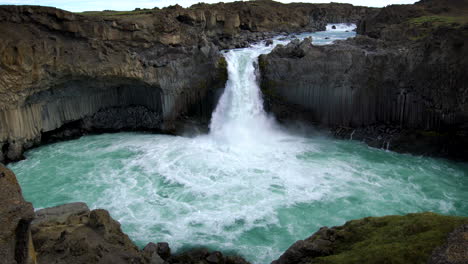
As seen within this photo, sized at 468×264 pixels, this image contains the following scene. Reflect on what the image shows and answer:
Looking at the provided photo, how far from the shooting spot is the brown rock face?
6.53m

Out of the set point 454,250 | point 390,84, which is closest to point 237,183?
point 454,250

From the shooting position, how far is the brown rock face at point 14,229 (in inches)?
257

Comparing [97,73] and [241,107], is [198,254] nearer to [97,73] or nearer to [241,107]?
[241,107]

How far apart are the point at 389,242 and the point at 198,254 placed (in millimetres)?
6220

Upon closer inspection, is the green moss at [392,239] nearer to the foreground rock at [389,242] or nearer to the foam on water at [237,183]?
the foreground rock at [389,242]

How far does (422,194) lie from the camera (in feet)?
52.0

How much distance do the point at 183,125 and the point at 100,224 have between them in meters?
15.2

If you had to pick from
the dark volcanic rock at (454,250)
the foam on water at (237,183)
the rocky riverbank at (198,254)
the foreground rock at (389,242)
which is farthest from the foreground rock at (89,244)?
the dark volcanic rock at (454,250)

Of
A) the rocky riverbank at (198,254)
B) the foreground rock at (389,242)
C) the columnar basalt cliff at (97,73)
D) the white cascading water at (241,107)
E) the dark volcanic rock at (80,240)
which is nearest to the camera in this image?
the foreground rock at (389,242)

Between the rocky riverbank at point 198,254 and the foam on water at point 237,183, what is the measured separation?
→ 2.32m

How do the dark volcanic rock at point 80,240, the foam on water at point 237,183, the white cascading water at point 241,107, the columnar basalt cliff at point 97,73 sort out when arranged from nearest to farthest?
the dark volcanic rock at point 80,240, the foam on water at point 237,183, the columnar basalt cliff at point 97,73, the white cascading water at point 241,107

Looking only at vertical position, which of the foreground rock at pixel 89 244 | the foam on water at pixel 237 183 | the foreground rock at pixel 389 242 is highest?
the foreground rock at pixel 389 242

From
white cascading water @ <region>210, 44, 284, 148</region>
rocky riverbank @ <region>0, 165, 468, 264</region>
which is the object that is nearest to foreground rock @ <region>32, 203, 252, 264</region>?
rocky riverbank @ <region>0, 165, 468, 264</region>

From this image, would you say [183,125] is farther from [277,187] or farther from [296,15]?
[296,15]
